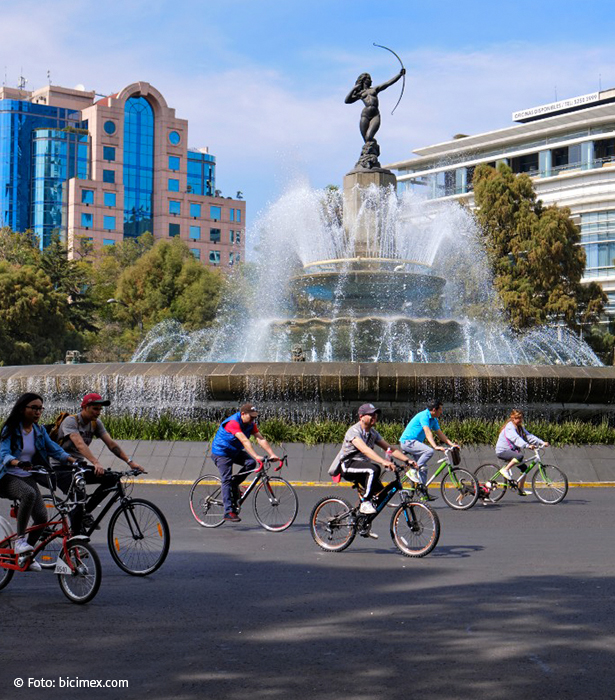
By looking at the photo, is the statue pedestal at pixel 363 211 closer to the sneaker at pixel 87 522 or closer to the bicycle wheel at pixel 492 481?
the bicycle wheel at pixel 492 481

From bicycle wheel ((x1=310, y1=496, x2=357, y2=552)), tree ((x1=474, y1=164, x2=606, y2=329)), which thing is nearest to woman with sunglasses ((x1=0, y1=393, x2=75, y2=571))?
bicycle wheel ((x1=310, y1=496, x2=357, y2=552))

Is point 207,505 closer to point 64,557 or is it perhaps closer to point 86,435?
point 86,435

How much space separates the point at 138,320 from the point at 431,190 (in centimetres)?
3869

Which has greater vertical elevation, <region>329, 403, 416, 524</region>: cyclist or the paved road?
<region>329, 403, 416, 524</region>: cyclist

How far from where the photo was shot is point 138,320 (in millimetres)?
66250

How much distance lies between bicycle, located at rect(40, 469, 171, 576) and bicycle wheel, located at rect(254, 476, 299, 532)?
11.4 ft

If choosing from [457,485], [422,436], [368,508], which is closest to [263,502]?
[368,508]

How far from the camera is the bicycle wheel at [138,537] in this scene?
9312 millimetres

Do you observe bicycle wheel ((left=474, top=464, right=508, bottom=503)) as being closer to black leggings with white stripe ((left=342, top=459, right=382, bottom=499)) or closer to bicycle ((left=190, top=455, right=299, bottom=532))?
bicycle ((left=190, top=455, right=299, bottom=532))

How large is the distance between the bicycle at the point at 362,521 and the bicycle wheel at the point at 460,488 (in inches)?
176

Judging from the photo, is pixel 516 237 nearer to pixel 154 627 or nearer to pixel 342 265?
A: pixel 342 265

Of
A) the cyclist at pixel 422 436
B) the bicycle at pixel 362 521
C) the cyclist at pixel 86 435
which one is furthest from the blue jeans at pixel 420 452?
the cyclist at pixel 86 435

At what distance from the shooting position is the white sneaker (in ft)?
27.5

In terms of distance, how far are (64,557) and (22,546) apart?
429 millimetres
